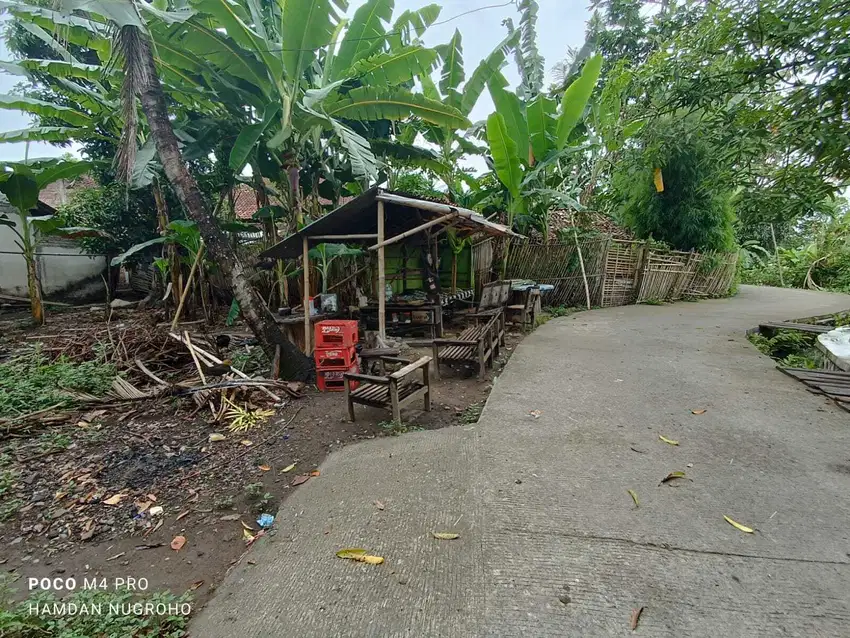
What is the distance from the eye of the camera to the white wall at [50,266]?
11.8 meters

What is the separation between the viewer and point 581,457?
3.21 m

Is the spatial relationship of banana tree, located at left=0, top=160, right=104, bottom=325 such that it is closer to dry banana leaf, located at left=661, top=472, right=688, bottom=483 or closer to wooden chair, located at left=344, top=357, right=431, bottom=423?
wooden chair, located at left=344, top=357, right=431, bottom=423

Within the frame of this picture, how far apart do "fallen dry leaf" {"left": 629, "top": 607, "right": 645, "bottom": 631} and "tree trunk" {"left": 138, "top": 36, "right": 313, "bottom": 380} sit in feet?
15.1

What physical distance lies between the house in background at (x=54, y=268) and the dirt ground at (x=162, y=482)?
34.0ft

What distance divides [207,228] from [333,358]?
2320 mm

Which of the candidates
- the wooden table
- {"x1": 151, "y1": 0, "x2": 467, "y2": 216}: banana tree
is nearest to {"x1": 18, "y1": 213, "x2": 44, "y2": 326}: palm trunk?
{"x1": 151, "y1": 0, "x2": 467, "y2": 216}: banana tree

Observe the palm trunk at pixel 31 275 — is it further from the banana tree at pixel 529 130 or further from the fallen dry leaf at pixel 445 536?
the fallen dry leaf at pixel 445 536

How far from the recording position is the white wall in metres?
11.8

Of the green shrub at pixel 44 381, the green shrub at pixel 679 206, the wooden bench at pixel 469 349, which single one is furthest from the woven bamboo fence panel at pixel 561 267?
the green shrub at pixel 44 381

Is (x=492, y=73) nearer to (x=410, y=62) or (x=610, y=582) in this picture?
(x=410, y=62)

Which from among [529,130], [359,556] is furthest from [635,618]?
A: [529,130]

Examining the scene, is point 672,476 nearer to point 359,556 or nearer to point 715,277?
point 359,556

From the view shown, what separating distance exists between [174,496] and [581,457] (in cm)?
330

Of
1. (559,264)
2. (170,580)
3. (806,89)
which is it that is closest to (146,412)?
(170,580)
